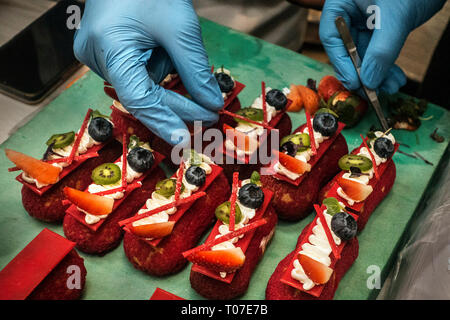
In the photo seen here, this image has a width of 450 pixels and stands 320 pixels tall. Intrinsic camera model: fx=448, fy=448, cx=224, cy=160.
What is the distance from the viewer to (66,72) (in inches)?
142

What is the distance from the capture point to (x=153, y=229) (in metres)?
2.40

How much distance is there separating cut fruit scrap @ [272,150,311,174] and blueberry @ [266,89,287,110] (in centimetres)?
51

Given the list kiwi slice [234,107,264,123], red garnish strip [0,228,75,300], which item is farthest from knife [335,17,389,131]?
red garnish strip [0,228,75,300]

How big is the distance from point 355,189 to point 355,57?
43.7 inches

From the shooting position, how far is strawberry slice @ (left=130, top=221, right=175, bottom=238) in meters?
2.39

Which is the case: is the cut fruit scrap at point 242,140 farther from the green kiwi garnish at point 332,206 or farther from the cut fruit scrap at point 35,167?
the cut fruit scrap at point 35,167

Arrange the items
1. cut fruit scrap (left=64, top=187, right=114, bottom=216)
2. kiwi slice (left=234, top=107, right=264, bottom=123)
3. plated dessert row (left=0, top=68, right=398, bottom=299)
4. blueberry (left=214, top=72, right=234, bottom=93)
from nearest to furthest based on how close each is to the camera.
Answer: plated dessert row (left=0, top=68, right=398, bottom=299) < cut fruit scrap (left=64, top=187, right=114, bottom=216) < kiwi slice (left=234, top=107, right=264, bottom=123) < blueberry (left=214, top=72, right=234, bottom=93)

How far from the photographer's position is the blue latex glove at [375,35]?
9.89 feet

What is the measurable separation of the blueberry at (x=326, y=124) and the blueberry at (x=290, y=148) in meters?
0.23

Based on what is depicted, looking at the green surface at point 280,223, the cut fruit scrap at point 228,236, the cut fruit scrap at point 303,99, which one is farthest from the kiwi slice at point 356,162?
the cut fruit scrap at point 303,99

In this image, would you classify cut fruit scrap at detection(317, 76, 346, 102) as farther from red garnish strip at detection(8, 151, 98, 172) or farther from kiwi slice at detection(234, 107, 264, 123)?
red garnish strip at detection(8, 151, 98, 172)

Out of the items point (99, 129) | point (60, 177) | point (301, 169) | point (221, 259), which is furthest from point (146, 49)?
point (221, 259)

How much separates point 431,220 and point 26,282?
214 cm

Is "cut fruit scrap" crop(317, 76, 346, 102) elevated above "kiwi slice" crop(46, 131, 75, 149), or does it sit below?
above
